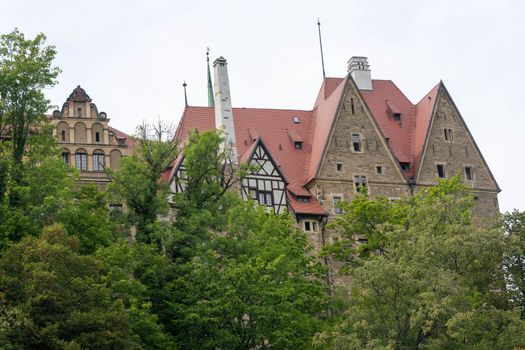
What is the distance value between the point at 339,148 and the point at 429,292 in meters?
20.8

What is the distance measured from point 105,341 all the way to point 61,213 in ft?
26.3

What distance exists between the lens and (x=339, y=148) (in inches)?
2301

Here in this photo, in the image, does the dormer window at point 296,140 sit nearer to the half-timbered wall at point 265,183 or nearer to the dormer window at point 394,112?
the half-timbered wall at point 265,183

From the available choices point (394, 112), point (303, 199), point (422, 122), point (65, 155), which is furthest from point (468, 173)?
point (65, 155)

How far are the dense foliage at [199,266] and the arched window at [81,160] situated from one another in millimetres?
2765

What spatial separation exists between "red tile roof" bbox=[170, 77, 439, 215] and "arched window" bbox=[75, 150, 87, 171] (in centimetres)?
673

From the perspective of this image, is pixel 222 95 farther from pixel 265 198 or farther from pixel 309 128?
pixel 265 198

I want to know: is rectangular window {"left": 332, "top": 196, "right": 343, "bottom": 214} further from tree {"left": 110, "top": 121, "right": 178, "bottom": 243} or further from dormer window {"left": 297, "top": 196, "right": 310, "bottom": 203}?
tree {"left": 110, "top": 121, "right": 178, "bottom": 243}

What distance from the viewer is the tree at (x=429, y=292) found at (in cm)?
3834

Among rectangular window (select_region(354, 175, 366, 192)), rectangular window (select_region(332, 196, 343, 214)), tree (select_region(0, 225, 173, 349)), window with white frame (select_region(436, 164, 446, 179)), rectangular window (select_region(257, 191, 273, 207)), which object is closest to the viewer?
tree (select_region(0, 225, 173, 349))

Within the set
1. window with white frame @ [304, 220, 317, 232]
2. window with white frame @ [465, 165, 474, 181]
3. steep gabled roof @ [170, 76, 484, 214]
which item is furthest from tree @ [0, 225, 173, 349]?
window with white frame @ [465, 165, 474, 181]

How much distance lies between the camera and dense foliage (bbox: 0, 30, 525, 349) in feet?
118

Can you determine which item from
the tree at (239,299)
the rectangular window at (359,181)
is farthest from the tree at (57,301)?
the rectangular window at (359,181)

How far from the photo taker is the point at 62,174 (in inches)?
1754
